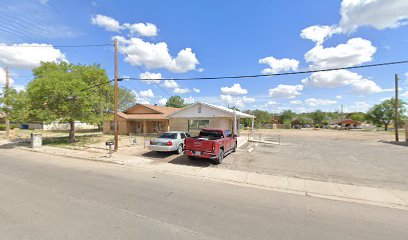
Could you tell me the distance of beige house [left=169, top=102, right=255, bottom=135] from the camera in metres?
22.2

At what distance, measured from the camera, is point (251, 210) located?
504 centimetres

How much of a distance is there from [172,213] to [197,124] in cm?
1958

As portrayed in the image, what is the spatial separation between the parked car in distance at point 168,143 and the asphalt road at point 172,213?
16.1ft

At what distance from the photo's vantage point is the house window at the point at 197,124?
23411mm

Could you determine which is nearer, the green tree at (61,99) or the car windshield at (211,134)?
the car windshield at (211,134)

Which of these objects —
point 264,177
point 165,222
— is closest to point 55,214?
point 165,222

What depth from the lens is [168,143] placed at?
479 inches

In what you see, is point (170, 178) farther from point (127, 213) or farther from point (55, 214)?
point (55, 214)

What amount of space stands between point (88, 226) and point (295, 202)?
17.1 feet

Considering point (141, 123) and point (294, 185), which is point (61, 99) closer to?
point (141, 123)

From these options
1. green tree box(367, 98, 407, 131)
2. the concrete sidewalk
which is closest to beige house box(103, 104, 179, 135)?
the concrete sidewalk

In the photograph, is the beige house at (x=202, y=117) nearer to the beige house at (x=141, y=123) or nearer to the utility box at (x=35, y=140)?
the beige house at (x=141, y=123)

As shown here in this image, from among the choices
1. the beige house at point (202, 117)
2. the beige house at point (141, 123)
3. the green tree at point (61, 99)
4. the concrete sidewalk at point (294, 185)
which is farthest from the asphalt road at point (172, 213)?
the beige house at point (141, 123)

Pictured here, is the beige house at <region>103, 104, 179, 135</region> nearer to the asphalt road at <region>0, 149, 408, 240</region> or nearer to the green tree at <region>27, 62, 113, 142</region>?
the green tree at <region>27, 62, 113, 142</region>
